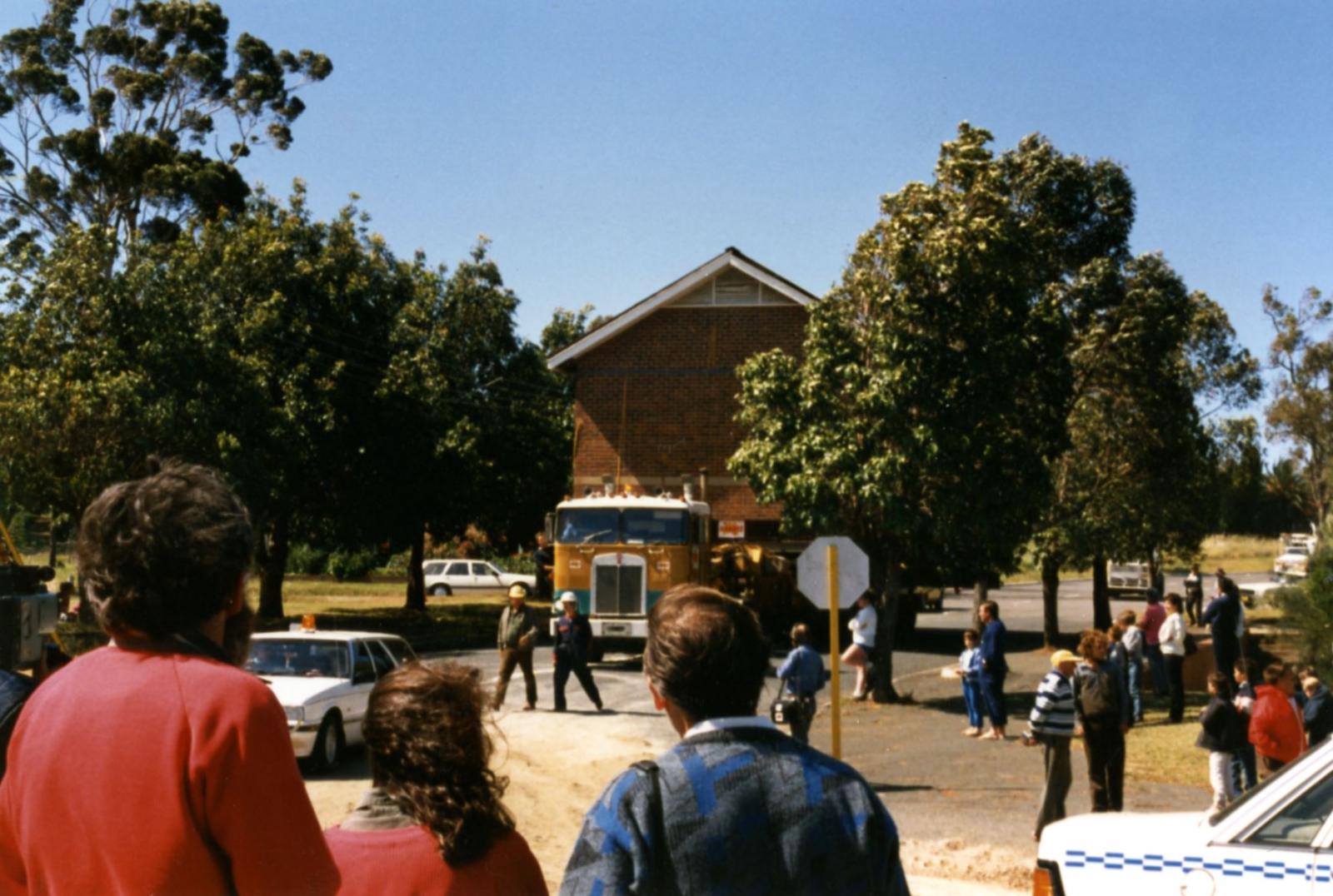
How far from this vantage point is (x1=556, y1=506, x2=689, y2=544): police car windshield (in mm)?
28516

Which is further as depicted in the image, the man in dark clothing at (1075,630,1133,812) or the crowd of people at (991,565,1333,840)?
the man in dark clothing at (1075,630,1133,812)

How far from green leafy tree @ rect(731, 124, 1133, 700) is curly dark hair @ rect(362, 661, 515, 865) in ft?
62.3

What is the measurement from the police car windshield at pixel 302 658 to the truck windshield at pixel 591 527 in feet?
41.3

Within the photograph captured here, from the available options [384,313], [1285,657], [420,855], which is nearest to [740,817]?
[420,855]

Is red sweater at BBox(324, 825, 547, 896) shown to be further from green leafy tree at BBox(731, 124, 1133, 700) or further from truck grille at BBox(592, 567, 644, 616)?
truck grille at BBox(592, 567, 644, 616)

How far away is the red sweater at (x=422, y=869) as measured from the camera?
118 inches

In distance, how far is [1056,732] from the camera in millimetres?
11648

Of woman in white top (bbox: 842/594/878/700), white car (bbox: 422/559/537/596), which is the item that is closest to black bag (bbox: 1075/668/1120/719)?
woman in white top (bbox: 842/594/878/700)

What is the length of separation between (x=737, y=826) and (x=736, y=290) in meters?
35.6

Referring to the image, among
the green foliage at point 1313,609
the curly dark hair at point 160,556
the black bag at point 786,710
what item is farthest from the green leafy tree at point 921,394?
the curly dark hair at point 160,556

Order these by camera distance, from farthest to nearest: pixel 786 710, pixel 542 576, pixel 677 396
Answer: pixel 542 576 → pixel 677 396 → pixel 786 710

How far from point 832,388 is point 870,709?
5.03 m

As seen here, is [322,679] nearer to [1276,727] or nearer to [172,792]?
[1276,727]

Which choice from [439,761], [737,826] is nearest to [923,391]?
[439,761]
